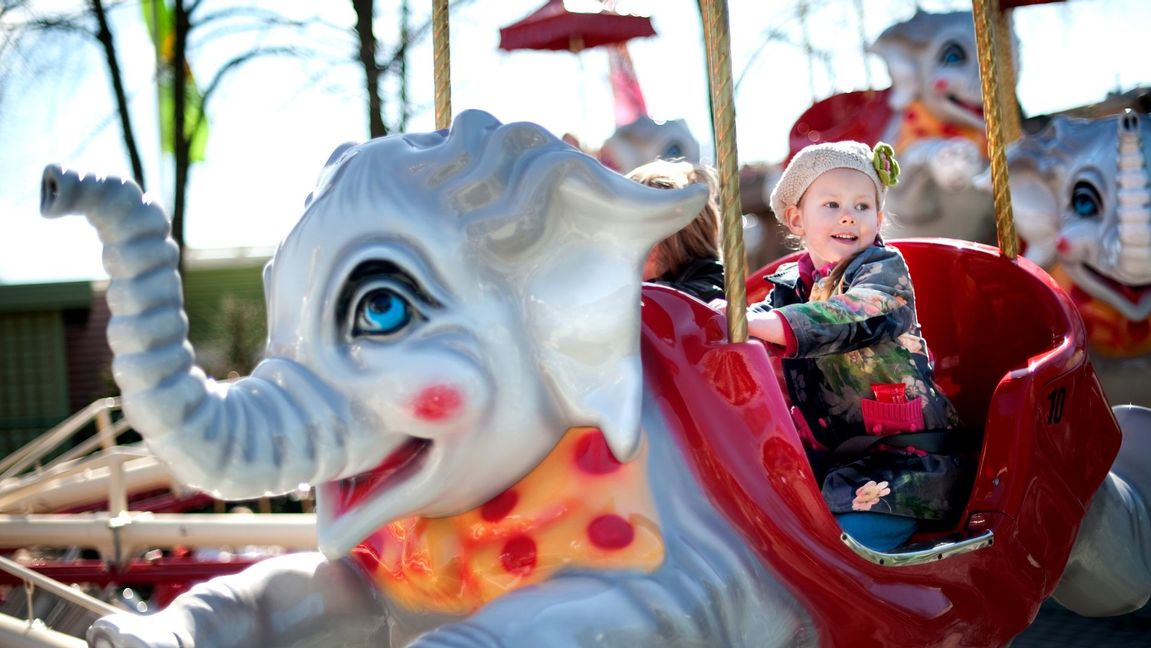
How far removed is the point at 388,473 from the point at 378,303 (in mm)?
192

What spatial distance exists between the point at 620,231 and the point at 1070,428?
92 centimetres

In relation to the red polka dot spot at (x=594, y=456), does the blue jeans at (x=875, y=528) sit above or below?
below

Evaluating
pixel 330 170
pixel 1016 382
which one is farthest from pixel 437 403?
pixel 1016 382

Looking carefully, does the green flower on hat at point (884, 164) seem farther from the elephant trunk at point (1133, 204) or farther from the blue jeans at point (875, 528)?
the elephant trunk at point (1133, 204)

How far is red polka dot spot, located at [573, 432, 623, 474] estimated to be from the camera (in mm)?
1414

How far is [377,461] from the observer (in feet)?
4.28

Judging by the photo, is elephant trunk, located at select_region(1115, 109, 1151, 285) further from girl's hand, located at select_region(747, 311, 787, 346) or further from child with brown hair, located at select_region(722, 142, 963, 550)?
girl's hand, located at select_region(747, 311, 787, 346)

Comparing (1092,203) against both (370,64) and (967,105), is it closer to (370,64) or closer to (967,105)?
(967,105)

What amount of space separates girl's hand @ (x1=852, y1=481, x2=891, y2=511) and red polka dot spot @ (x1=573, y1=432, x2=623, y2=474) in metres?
0.44

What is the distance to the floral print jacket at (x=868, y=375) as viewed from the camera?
161 cm

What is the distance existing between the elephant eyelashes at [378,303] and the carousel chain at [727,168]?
1.26 ft

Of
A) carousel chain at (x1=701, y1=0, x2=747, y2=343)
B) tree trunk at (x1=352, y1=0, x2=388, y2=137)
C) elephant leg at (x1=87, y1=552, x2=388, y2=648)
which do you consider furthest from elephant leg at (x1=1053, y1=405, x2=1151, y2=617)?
tree trunk at (x1=352, y1=0, x2=388, y2=137)

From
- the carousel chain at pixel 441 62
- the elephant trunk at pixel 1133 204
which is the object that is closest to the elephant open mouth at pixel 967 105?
the elephant trunk at pixel 1133 204

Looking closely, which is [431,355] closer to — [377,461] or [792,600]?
[377,461]
